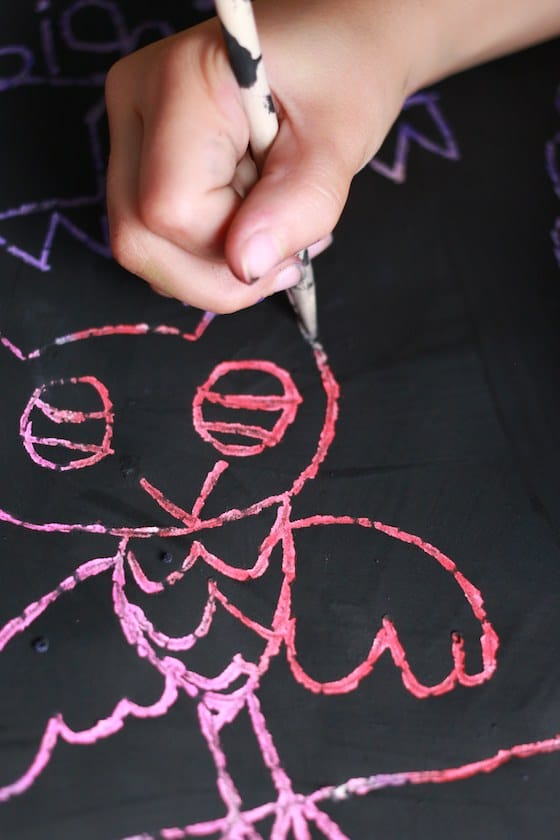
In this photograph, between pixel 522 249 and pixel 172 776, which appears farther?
pixel 522 249

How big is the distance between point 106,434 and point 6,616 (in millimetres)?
128

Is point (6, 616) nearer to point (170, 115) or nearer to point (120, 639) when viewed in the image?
point (120, 639)

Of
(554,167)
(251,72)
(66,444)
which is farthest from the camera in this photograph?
(554,167)

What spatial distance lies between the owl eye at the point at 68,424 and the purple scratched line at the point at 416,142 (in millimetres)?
275

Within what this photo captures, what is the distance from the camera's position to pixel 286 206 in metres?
0.47

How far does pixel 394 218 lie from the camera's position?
24.9 inches

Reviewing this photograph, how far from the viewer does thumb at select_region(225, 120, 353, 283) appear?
1.51 ft

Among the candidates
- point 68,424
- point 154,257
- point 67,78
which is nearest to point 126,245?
point 154,257

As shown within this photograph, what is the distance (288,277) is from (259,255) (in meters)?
0.07

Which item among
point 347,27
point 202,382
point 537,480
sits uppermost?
Result: point 347,27

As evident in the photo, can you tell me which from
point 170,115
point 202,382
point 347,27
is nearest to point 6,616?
point 202,382

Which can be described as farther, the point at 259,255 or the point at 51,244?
the point at 51,244

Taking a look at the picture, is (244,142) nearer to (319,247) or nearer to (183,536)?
(319,247)

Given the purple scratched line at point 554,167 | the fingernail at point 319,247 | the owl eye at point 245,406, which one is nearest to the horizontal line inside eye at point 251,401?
the owl eye at point 245,406
